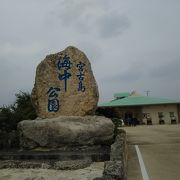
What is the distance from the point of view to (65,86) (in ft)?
49.5

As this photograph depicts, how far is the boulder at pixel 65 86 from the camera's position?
14.9 meters

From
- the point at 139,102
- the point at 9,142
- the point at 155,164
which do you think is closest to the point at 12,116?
the point at 9,142

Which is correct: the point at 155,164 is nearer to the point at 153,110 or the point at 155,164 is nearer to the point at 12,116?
the point at 12,116

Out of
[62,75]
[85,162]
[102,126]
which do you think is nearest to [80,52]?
[62,75]

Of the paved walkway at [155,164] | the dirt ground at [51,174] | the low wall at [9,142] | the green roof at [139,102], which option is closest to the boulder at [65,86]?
the low wall at [9,142]

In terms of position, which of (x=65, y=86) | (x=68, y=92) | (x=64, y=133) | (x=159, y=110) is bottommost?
(x=64, y=133)

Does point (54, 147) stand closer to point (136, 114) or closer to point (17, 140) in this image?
point (17, 140)

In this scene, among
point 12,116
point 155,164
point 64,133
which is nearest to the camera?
point 155,164

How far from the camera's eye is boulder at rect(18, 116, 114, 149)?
13.2 metres

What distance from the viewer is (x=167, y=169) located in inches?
464

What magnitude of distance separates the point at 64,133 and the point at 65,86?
8.26ft

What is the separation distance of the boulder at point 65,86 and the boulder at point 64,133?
103 centimetres

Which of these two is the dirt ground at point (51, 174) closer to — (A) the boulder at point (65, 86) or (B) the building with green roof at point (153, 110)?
(A) the boulder at point (65, 86)

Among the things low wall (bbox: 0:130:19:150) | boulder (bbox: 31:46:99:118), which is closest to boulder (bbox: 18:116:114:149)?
boulder (bbox: 31:46:99:118)
